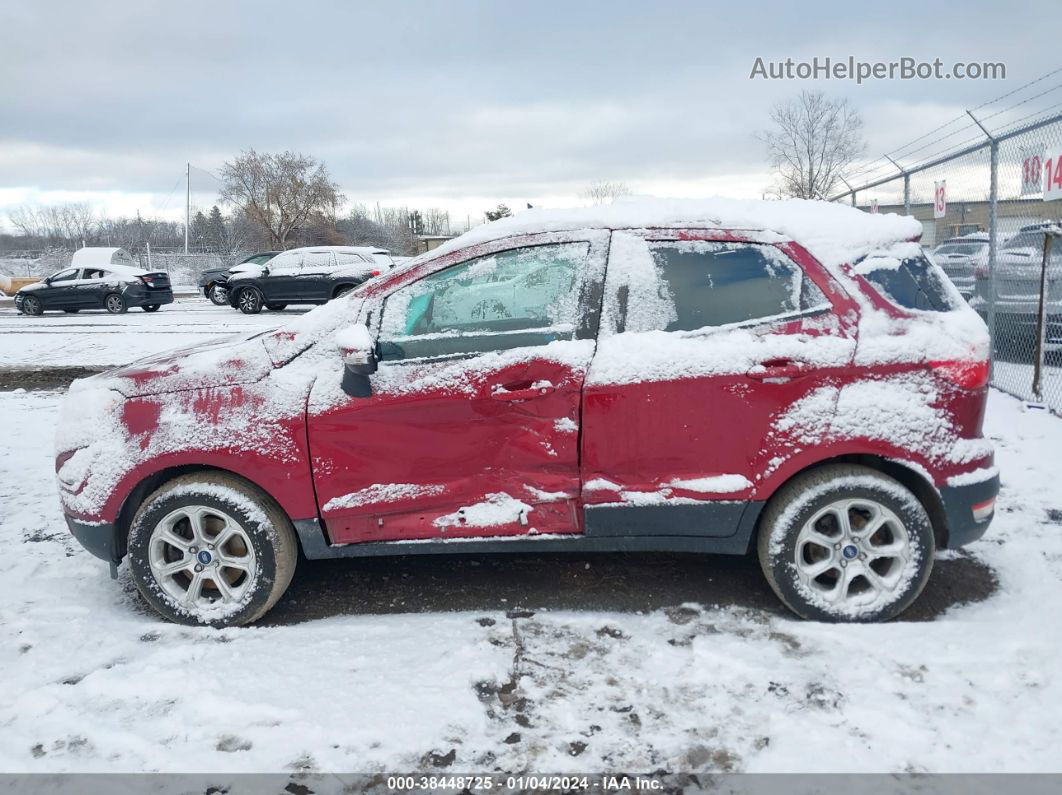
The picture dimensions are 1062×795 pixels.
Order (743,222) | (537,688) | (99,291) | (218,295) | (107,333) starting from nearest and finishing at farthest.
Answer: (537,688) → (743,222) → (107,333) → (99,291) → (218,295)

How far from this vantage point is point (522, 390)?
330 centimetres

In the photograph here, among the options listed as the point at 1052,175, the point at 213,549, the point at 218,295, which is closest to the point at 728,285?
the point at 213,549

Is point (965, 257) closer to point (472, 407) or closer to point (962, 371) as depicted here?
point (962, 371)

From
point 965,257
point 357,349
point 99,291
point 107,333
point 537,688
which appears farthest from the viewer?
point 99,291

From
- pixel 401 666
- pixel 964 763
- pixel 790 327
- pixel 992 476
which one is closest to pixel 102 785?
pixel 401 666

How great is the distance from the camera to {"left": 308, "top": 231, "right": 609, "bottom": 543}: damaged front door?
10.9 feet

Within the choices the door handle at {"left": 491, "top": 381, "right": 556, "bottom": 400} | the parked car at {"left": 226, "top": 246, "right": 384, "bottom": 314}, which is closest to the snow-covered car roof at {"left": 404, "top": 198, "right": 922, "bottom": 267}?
the door handle at {"left": 491, "top": 381, "right": 556, "bottom": 400}

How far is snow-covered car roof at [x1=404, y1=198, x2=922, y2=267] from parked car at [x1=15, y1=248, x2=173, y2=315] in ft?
66.4

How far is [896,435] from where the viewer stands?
323 cm

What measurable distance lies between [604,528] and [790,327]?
1.18m

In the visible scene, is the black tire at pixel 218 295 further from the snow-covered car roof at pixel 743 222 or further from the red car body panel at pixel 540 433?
the snow-covered car roof at pixel 743 222

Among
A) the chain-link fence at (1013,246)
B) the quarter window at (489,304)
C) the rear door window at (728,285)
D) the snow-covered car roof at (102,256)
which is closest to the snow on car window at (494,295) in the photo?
the quarter window at (489,304)

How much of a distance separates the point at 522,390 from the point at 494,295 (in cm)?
51

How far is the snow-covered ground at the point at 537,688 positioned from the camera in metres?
2.60
